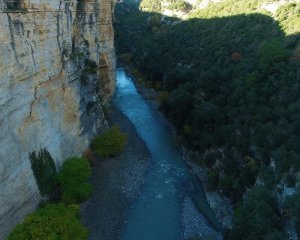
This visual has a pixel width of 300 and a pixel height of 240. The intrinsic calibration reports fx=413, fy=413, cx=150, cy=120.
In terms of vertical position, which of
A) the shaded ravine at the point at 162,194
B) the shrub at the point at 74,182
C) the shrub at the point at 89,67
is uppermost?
the shrub at the point at 89,67

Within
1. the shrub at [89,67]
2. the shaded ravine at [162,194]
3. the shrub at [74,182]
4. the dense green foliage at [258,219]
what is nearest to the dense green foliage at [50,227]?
the shrub at [74,182]

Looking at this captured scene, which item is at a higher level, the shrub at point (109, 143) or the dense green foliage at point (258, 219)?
the dense green foliage at point (258, 219)

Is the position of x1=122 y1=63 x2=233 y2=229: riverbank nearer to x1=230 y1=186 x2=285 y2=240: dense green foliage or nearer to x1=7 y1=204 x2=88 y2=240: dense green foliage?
x1=230 y1=186 x2=285 y2=240: dense green foliage

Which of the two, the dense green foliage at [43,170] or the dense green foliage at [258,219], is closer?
the dense green foliage at [258,219]

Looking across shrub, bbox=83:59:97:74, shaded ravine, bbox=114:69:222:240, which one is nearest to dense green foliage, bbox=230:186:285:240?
shaded ravine, bbox=114:69:222:240

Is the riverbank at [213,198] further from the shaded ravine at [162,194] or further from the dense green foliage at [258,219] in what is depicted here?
the dense green foliage at [258,219]
